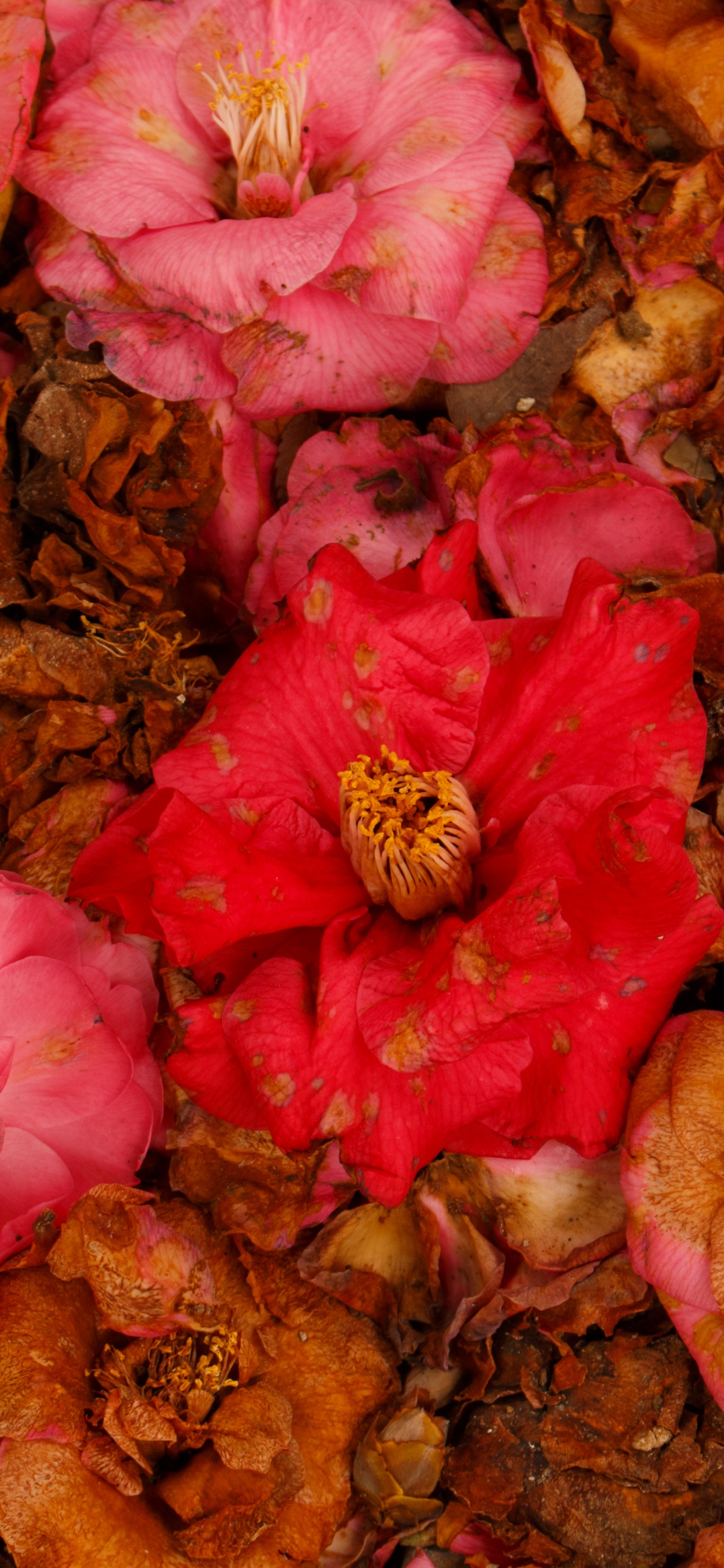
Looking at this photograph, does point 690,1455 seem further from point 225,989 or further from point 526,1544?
point 225,989

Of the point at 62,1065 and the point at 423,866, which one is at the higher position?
the point at 423,866

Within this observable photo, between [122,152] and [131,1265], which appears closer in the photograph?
[131,1265]

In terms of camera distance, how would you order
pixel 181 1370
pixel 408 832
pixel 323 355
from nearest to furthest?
pixel 408 832 → pixel 181 1370 → pixel 323 355

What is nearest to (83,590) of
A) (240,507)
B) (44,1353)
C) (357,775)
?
(240,507)

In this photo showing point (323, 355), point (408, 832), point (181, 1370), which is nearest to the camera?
point (408, 832)

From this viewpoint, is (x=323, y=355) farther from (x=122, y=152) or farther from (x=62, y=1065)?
(x=62, y=1065)

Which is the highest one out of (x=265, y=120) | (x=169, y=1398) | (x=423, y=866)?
(x=265, y=120)

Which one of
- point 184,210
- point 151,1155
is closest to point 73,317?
point 184,210
